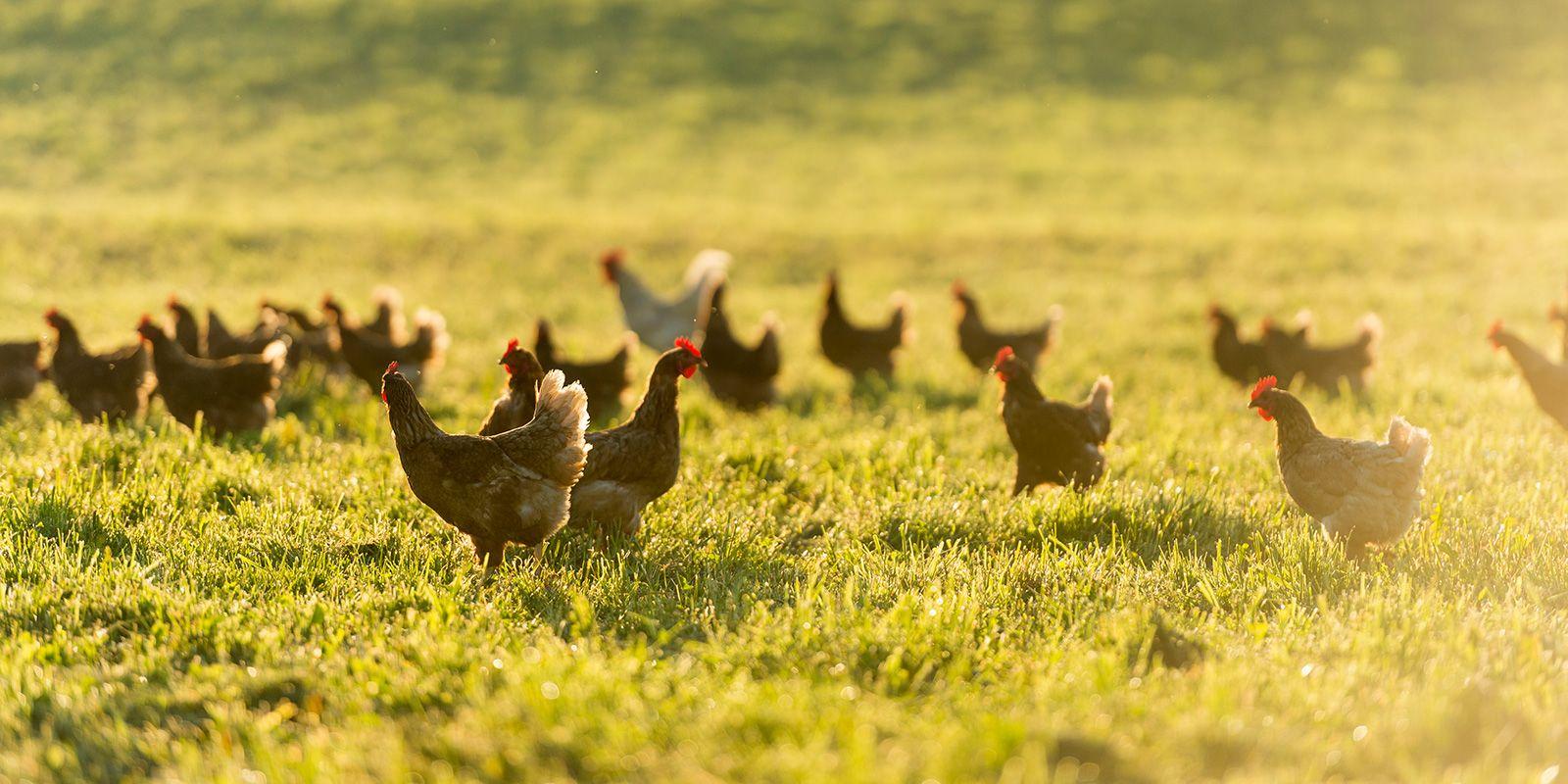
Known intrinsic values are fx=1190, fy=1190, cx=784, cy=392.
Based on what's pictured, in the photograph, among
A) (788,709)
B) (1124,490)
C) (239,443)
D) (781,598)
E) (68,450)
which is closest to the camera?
(788,709)

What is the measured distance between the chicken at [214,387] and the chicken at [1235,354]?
8.30 metres

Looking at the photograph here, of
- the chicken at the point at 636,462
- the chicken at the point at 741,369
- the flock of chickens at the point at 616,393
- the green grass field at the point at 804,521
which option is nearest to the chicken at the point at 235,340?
the flock of chickens at the point at 616,393

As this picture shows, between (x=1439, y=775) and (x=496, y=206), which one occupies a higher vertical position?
(x=496, y=206)

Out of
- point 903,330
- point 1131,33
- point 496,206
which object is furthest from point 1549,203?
point 496,206

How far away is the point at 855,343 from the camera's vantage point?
38.7 feet

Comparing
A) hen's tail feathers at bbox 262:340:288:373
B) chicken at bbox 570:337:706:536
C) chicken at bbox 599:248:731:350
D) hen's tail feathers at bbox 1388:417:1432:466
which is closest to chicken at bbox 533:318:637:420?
hen's tail feathers at bbox 262:340:288:373

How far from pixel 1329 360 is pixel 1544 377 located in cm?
229

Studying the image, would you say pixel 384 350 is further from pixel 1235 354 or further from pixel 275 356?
pixel 1235 354

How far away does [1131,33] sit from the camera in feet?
133

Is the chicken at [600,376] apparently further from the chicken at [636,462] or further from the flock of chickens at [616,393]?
the chicken at [636,462]

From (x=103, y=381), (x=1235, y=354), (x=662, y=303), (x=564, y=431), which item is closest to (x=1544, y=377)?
(x=1235, y=354)

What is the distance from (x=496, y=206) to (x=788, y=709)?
71.0 ft

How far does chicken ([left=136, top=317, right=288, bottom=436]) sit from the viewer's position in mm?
8445

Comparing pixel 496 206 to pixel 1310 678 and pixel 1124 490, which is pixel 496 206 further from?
pixel 1310 678
